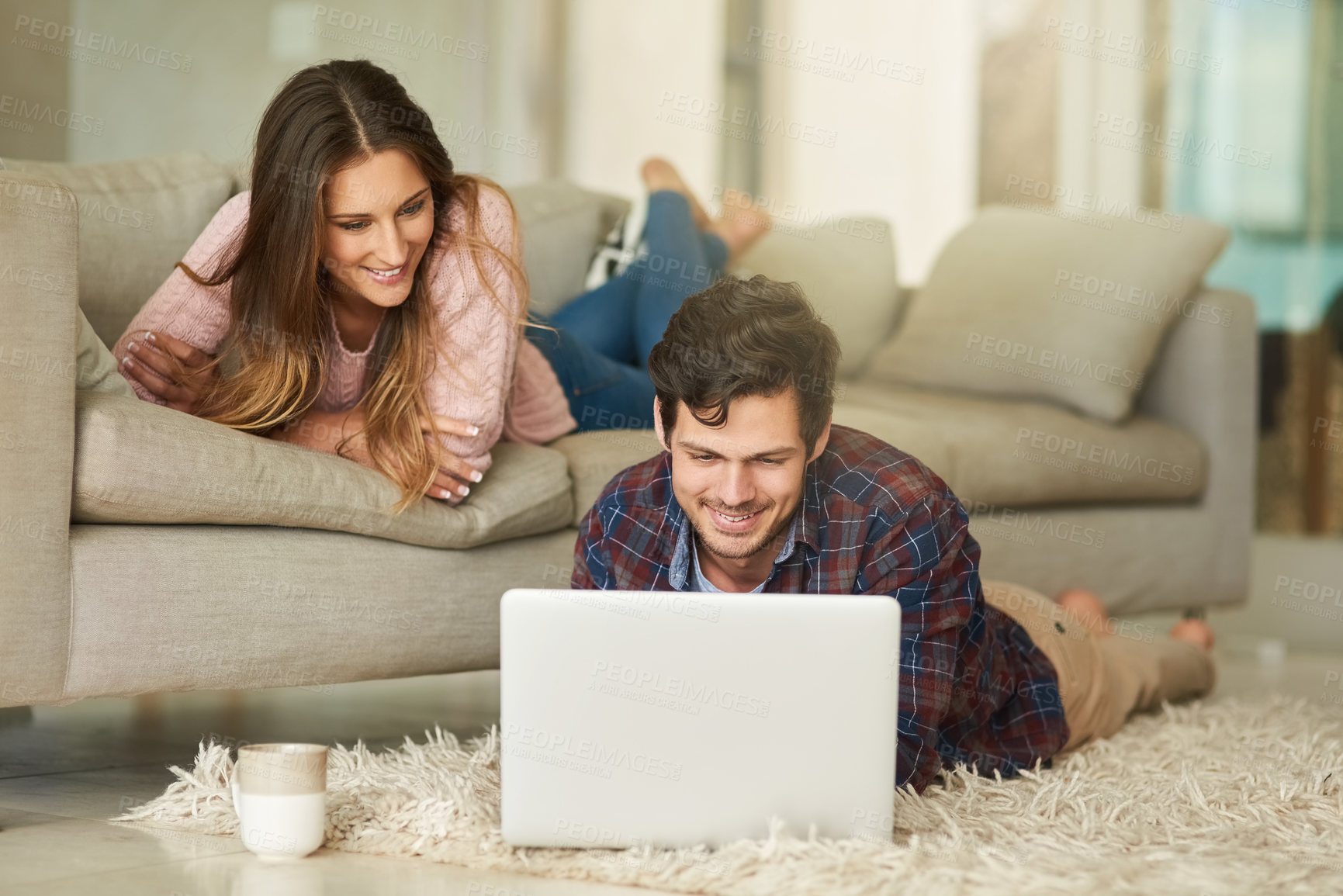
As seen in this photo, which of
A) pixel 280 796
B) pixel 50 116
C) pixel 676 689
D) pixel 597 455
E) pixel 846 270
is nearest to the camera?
pixel 676 689

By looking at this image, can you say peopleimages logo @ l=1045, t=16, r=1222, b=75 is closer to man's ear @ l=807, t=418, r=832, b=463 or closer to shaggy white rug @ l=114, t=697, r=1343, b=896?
shaggy white rug @ l=114, t=697, r=1343, b=896

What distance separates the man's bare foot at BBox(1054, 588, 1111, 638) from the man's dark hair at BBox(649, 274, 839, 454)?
1079 mm

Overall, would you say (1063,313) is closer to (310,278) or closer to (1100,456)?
(1100,456)

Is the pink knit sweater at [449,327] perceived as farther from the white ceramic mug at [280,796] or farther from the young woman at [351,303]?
the white ceramic mug at [280,796]

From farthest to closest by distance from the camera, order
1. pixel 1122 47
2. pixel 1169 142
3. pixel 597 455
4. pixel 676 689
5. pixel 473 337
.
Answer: pixel 1122 47 → pixel 1169 142 → pixel 597 455 → pixel 473 337 → pixel 676 689

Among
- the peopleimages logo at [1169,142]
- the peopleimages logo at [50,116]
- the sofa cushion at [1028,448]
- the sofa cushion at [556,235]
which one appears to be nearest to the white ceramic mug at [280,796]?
the sofa cushion at [1028,448]

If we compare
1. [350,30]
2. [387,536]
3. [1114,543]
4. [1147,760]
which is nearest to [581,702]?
[387,536]

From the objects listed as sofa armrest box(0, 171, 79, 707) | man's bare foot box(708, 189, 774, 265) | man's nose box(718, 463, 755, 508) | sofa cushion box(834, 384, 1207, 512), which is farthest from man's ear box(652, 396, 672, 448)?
man's bare foot box(708, 189, 774, 265)

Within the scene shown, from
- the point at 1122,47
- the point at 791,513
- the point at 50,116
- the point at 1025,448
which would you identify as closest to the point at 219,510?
the point at 791,513

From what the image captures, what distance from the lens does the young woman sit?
1811 millimetres

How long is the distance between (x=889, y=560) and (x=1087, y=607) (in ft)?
4.05

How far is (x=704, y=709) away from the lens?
123 cm

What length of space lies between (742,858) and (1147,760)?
2.75 feet

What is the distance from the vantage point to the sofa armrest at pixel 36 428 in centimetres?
144
